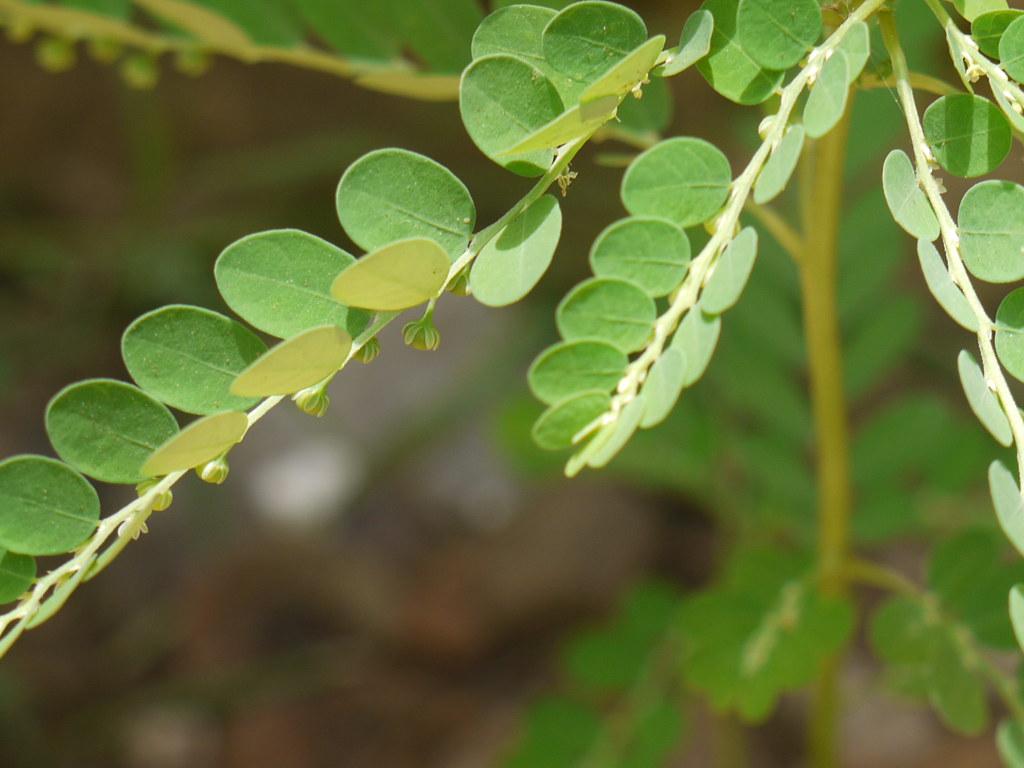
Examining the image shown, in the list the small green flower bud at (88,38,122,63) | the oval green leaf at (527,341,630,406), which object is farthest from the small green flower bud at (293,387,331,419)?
the small green flower bud at (88,38,122,63)

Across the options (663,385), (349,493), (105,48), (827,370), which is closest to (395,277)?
(663,385)

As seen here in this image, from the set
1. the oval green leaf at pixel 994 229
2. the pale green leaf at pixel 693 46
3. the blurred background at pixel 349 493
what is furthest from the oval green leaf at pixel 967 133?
the blurred background at pixel 349 493

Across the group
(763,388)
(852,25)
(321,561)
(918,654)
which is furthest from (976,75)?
(321,561)

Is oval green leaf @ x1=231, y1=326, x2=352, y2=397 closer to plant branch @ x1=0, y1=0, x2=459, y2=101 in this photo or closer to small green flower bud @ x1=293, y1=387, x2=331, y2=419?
small green flower bud @ x1=293, y1=387, x2=331, y2=419

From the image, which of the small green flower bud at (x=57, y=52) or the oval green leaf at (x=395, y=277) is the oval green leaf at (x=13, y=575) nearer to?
the oval green leaf at (x=395, y=277)

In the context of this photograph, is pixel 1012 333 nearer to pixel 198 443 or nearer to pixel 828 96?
pixel 828 96
